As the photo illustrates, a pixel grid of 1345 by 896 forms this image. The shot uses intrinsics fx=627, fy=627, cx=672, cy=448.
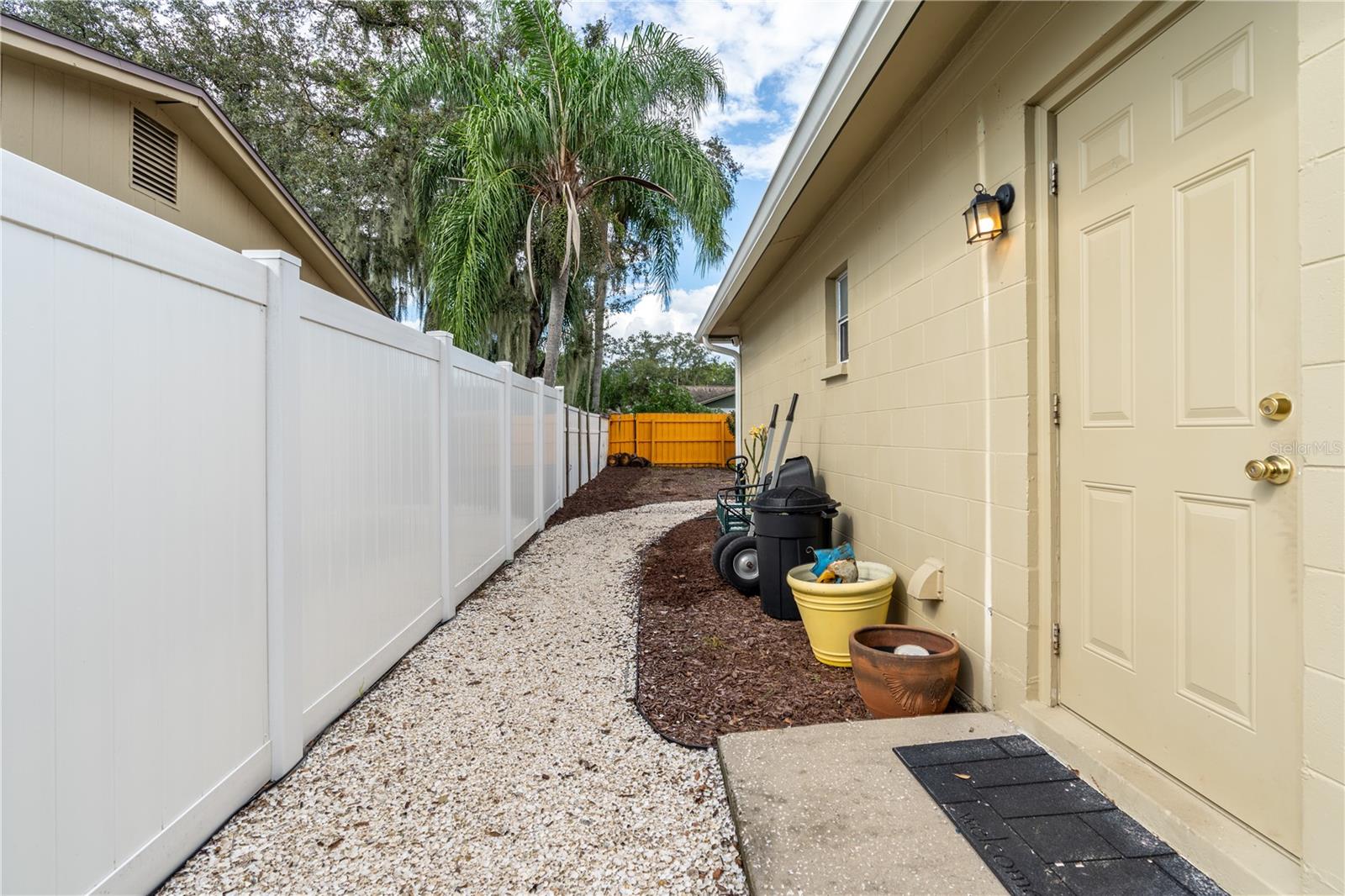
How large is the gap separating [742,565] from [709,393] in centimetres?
3067

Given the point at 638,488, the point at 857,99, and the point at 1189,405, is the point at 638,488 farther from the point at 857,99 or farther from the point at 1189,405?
the point at 1189,405

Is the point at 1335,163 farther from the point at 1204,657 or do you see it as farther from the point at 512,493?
the point at 512,493

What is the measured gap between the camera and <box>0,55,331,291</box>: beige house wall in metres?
5.25

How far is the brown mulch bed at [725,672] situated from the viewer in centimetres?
274

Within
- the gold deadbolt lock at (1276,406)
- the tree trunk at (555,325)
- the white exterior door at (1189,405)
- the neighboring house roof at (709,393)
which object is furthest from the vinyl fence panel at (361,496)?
the neighboring house roof at (709,393)

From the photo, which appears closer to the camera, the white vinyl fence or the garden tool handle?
the white vinyl fence

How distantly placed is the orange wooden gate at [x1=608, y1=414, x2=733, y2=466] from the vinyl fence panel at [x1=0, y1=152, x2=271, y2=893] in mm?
17388

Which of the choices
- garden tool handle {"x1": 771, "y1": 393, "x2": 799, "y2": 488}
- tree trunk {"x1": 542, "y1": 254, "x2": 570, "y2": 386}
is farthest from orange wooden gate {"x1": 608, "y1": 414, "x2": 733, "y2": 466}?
garden tool handle {"x1": 771, "y1": 393, "x2": 799, "y2": 488}

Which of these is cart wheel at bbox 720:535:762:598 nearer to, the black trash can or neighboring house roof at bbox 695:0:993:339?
the black trash can

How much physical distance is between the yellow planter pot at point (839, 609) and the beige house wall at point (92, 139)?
6311 mm

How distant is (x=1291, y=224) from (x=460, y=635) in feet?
13.4

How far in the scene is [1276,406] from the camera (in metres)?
1.50

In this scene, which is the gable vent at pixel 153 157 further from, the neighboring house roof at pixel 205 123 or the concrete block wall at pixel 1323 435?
the concrete block wall at pixel 1323 435

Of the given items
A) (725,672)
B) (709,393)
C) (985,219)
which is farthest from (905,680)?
(709,393)
